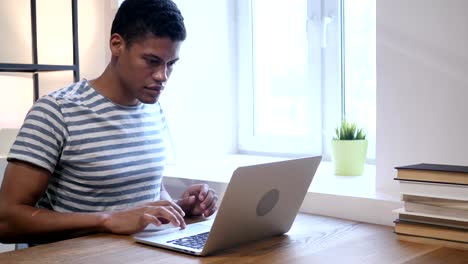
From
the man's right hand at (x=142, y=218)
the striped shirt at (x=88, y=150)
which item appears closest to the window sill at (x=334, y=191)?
the striped shirt at (x=88, y=150)

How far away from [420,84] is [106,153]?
2.77 ft

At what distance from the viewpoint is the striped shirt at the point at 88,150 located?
1676mm

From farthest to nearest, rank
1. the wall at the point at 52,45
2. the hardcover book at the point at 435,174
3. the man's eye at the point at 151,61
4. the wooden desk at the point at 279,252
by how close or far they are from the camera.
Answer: the wall at the point at 52,45 < the man's eye at the point at 151,61 < the hardcover book at the point at 435,174 < the wooden desk at the point at 279,252

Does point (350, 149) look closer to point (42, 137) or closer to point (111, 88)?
point (111, 88)

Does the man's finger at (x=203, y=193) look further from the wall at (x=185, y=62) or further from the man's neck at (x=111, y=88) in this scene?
the wall at (x=185, y=62)

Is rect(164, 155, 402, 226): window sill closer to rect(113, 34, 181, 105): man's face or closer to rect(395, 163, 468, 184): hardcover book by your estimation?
rect(395, 163, 468, 184): hardcover book

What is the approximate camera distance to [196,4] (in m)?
2.62

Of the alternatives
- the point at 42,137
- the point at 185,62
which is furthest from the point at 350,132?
the point at 42,137

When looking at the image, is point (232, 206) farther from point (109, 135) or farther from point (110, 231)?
point (109, 135)

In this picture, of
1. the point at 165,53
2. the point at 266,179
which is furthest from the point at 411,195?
the point at 165,53

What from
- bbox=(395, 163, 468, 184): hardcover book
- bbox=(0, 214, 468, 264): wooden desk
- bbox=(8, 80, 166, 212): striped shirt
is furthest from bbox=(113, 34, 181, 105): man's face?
bbox=(395, 163, 468, 184): hardcover book

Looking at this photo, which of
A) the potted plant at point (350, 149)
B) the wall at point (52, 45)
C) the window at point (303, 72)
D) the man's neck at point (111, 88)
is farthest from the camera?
the wall at point (52, 45)

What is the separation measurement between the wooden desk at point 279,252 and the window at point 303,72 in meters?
0.82

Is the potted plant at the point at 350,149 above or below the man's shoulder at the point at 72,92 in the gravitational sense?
below
